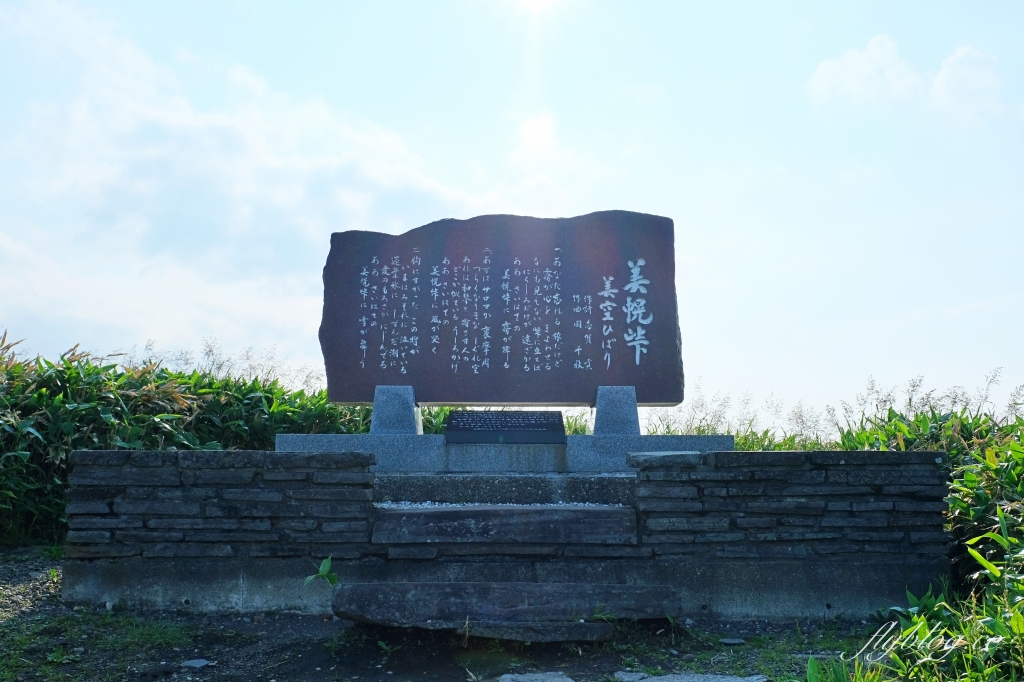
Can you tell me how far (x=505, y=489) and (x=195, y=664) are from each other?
201 centimetres

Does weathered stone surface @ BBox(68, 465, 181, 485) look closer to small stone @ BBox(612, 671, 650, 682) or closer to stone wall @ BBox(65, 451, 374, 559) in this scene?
stone wall @ BBox(65, 451, 374, 559)

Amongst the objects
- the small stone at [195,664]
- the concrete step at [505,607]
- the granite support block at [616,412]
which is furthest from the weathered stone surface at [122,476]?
the granite support block at [616,412]

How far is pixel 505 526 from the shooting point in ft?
13.8

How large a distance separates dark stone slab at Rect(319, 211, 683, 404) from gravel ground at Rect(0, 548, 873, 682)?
2.50 metres

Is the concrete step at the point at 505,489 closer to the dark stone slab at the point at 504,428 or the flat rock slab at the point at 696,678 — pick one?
the dark stone slab at the point at 504,428

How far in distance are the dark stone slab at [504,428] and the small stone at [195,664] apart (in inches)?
91.3

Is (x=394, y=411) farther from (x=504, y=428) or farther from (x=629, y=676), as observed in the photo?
(x=629, y=676)

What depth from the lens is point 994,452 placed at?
4.60 metres

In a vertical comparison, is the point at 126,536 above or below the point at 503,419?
below

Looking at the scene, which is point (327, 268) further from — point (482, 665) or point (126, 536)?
point (482, 665)

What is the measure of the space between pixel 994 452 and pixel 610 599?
251cm

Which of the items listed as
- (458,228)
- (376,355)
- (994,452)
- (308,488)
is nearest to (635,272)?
(458,228)

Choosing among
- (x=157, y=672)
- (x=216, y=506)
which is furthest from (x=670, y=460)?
(x=157, y=672)

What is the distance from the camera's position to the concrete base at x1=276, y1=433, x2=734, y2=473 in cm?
554
